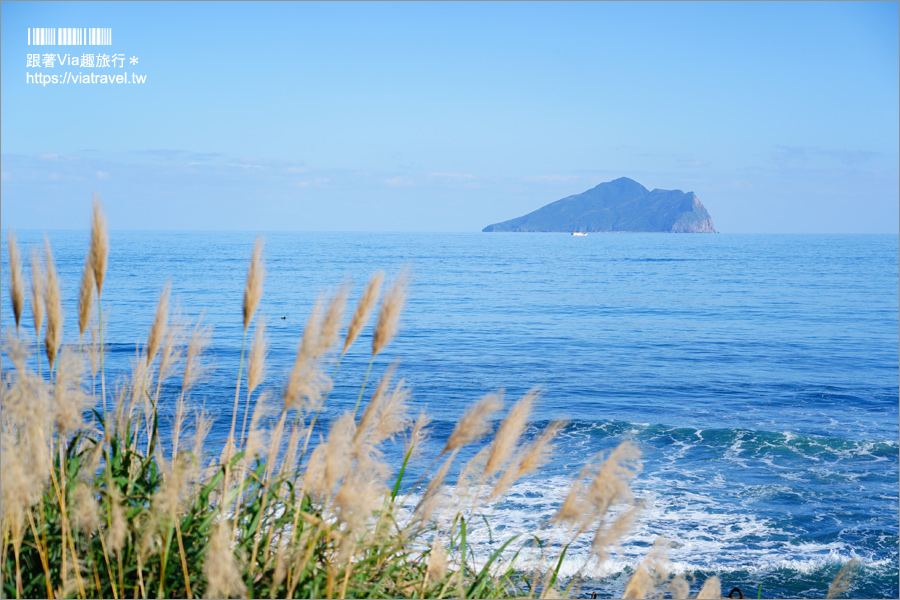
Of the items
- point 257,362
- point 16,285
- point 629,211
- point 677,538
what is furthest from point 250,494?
point 629,211

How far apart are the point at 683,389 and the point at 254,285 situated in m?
15.0

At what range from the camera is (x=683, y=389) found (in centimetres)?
1558

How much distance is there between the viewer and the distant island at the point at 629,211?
155 meters

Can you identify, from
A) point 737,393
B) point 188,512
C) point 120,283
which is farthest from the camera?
point 120,283

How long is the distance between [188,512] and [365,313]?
94 cm

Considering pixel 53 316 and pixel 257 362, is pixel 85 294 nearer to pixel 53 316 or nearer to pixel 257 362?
pixel 53 316

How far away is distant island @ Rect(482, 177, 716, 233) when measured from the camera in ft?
508

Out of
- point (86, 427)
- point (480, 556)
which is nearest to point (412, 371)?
point (480, 556)

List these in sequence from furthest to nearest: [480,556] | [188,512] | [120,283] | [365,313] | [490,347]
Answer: [120,283]
[490,347]
[480,556]
[188,512]
[365,313]

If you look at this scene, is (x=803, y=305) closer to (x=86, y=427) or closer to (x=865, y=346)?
(x=865, y=346)

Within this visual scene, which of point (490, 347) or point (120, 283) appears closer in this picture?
point (490, 347)

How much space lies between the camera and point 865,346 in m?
21.2

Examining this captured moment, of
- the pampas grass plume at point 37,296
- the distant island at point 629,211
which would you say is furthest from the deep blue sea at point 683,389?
the distant island at point 629,211

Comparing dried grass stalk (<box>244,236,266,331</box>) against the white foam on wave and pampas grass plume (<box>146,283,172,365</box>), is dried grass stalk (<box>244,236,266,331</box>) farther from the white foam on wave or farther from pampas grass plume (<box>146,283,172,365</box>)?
the white foam on wave
